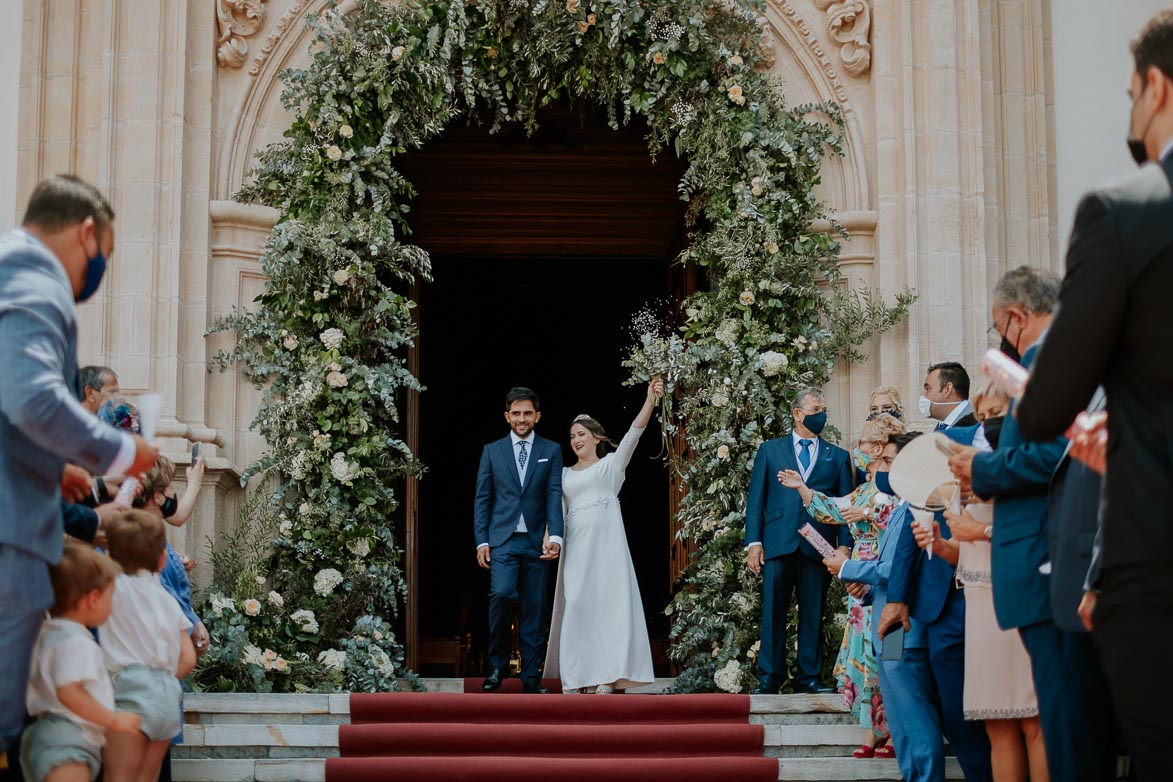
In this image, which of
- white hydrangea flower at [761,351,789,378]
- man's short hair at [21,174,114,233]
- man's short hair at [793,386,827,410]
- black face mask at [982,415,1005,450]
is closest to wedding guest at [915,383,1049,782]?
black face mask at [982,415,1005,450]

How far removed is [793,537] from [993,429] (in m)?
4.27

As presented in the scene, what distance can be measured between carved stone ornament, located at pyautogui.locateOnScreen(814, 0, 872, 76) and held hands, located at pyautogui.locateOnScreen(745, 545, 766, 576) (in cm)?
394

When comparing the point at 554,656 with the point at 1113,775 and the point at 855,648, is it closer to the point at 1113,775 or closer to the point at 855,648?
the point at 855,648

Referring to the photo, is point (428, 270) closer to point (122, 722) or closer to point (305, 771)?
point (305, 771)

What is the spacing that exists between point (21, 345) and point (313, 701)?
5369 mm

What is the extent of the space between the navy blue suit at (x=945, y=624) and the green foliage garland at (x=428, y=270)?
365cm

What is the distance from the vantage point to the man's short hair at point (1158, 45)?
3.34 metres

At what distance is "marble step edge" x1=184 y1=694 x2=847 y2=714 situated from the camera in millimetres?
8859

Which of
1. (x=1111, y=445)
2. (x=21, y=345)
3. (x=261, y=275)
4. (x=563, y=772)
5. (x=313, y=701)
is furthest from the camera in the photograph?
(x=261, y=275)

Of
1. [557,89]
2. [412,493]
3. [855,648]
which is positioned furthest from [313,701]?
[557,89]

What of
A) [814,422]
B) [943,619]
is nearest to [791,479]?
[814,422]

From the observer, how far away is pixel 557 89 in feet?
38.3

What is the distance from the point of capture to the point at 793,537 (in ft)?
32.2

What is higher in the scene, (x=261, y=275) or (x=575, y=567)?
(x=261, y=275)
